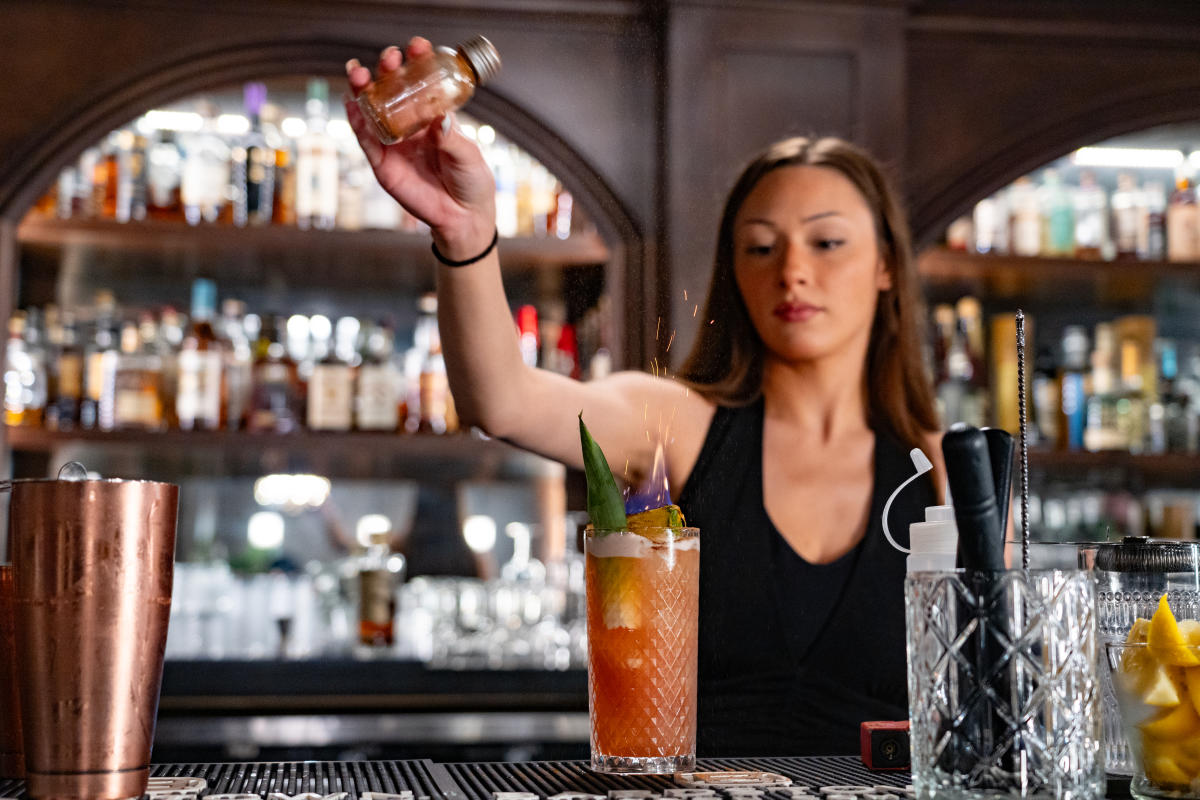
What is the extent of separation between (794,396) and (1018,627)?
0.86 meters

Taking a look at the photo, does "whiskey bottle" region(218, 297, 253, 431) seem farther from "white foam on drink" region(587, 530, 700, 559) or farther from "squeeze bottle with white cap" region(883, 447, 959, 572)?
"squeeze bottle with white cap" region(883, 447, 959, 572)

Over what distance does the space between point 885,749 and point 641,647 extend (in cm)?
17

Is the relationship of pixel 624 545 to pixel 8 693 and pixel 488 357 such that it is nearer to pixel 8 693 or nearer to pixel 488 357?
pixel 8 693

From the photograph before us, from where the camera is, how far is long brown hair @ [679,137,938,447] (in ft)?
4.73

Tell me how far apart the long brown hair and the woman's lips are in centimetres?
4

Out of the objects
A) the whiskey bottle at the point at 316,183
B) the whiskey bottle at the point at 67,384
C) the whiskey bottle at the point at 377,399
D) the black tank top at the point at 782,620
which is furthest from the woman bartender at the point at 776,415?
the whiskey bottle at the point at 67,384

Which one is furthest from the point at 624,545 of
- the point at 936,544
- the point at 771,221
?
the point at 771,221

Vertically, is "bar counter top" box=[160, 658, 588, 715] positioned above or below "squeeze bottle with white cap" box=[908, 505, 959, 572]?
below

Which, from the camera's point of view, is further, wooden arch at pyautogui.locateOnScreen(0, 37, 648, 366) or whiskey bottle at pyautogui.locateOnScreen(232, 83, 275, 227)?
whiskey bottle at pyautogui.locateOnScreen(232, 83, 275, 227)

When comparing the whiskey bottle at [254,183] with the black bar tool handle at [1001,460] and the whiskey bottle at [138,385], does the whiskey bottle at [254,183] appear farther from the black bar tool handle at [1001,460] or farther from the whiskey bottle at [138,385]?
the black bar tool handle at [1001,460]

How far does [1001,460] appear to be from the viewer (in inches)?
26.0

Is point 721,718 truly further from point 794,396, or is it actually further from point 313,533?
point 313,533

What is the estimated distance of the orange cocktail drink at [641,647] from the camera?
29.0 inches

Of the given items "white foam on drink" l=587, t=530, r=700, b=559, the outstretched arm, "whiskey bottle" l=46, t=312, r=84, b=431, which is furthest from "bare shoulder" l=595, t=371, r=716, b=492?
"whiskey bottle" l=46, t=312, r=84, b=431
